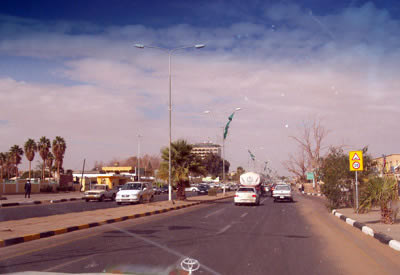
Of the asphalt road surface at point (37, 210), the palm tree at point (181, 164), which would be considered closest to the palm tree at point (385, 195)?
the asphalt road surface at point (37, 210)

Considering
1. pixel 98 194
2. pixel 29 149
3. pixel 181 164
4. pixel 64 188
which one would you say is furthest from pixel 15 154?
pixel 181 164

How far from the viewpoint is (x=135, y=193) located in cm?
3155

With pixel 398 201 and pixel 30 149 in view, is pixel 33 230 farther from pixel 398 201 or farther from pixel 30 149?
pixel 30 149

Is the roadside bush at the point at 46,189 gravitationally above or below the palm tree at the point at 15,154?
below

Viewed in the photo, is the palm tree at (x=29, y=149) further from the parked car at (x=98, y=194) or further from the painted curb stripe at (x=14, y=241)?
the painted curb stripe at (x=14, y=241)

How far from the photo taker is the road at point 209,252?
8.27 metres

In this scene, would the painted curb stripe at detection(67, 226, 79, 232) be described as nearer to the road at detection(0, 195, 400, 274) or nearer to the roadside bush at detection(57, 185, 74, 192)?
the road at detection(0, 195, 400, 274)

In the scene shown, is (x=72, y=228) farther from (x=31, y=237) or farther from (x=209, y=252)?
(x=209, y=252)

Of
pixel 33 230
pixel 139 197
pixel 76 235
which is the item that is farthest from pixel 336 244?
pixel 139 197

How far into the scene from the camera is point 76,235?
13383 millimetres

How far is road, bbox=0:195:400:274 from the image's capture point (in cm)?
827

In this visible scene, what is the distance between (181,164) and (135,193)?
4873mm

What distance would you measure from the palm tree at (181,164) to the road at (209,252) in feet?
60.9

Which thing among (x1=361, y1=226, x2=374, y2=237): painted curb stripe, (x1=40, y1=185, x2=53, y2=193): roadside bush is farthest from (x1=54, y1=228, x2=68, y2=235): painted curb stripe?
(x1=40, y1=185, x2=53, y2=193): roadside bush
